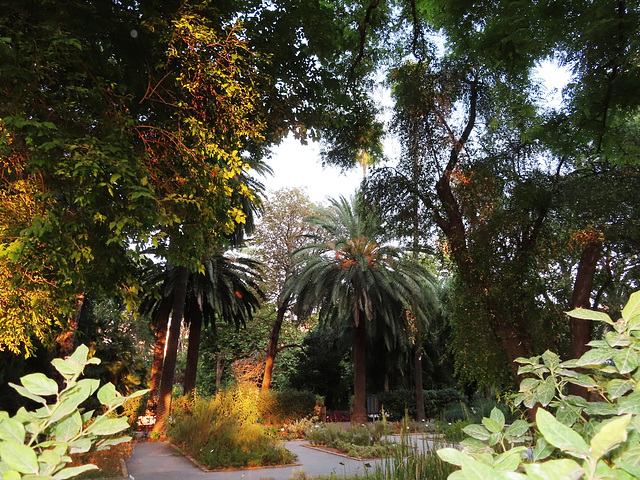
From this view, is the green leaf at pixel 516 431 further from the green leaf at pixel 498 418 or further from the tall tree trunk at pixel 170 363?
the tall tree trunk at pixel 170 363

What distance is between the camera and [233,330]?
1054 inches

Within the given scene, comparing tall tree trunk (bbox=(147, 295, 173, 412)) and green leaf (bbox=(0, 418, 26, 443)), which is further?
tall tree trunk (bbox=(147, 295, 173, 412))

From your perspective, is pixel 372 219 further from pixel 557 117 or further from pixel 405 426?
pixel 405 426

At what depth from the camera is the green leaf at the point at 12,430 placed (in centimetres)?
83

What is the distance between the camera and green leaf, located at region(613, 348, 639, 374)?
102cm

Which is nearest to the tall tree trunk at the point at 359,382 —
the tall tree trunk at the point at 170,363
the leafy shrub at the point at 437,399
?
the tall tree trunk at the point at 170,363

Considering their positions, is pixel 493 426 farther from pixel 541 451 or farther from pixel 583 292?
pixel 583 292

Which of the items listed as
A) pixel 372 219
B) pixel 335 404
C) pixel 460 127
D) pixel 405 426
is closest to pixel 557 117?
pixel 460 127

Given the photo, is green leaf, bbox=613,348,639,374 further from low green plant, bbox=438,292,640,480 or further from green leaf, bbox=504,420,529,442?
green leaf, bbox=504,420,529,442

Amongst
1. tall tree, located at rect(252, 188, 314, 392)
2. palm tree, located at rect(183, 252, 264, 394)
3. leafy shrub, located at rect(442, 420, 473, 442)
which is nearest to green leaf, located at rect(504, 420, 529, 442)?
leafy shrub, located at rect(442, 420, 473, 442)

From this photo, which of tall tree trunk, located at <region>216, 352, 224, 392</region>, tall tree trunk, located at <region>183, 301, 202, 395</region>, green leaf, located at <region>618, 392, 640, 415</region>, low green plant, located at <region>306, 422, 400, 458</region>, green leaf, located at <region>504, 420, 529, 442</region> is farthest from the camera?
tall tree trunk, located at <region>216, 352, 224, 392</region>

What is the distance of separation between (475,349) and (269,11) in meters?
7.63

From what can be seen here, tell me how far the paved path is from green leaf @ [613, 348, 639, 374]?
708 cm

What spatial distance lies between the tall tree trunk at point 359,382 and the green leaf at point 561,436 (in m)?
17.3
